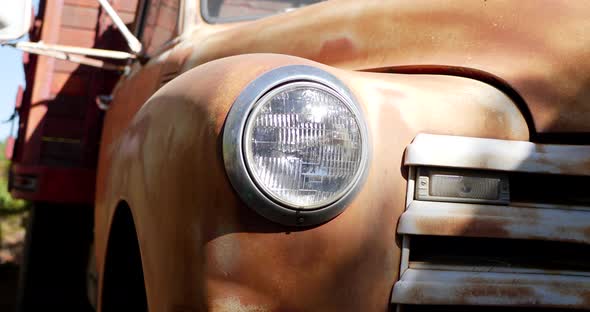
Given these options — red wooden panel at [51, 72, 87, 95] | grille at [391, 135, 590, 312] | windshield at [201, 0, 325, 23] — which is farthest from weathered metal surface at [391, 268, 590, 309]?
red wooden panel at [51, 72, 87, 95]

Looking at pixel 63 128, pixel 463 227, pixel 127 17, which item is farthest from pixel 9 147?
pixel 463 227

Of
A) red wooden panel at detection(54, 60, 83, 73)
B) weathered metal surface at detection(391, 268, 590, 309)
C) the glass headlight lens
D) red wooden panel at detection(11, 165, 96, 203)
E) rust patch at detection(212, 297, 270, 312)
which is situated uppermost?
red wooden panel at detection(54, 60, 83, 73)

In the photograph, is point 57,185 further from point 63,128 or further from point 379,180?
point 379,180

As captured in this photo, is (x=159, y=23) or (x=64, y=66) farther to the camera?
(x=64, y=66)

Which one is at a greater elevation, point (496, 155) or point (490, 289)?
point (496, 155)

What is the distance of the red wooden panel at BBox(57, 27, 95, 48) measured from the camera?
4.17 m

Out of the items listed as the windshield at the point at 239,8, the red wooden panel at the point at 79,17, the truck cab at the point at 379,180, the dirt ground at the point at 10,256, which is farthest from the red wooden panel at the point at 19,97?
the truck cab at the point at 379,180

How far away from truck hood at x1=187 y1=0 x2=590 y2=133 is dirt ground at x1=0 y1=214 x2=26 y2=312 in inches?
135

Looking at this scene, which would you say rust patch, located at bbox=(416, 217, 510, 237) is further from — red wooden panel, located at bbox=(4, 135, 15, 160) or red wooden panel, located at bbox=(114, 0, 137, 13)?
red wooden panel, located at bbox=(4, 135, 15, 160)

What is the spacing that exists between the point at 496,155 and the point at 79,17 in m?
3.25

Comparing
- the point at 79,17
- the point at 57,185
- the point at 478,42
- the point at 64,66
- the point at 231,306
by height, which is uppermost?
the point at 79,17

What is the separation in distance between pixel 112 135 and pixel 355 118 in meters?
1.98

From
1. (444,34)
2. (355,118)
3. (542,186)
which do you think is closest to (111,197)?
(355,118)

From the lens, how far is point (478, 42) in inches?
72.1
